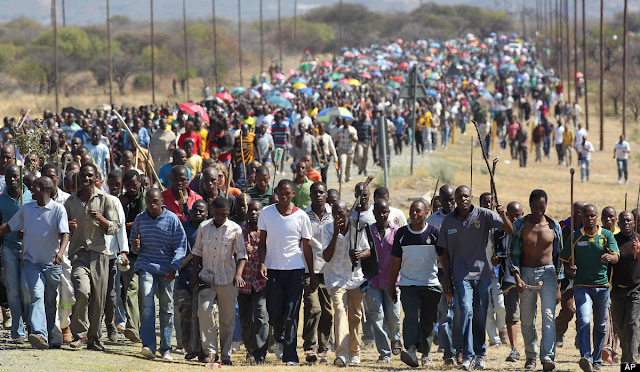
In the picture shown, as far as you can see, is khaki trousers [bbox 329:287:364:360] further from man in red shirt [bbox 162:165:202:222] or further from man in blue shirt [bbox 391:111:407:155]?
man in blue shirt [bbox 391:111:407:155]

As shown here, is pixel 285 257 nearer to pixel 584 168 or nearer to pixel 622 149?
pixel 622 149

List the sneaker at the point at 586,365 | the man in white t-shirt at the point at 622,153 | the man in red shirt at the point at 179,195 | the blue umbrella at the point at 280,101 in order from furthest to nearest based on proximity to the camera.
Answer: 1. the blue umbrella at the point at 280,101
2. the man in white t-shirt at the point at 622,153
3. the man in red shirt at the point at 179,195
4. the sneaker at the point at 586,365

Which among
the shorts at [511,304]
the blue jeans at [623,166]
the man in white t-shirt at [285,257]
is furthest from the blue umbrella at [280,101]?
the man in white t-shirt at [285,257]

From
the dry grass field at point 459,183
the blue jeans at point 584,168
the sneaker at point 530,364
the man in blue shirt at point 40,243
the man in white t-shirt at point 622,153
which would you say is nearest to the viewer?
the dry grass field at point 459,183

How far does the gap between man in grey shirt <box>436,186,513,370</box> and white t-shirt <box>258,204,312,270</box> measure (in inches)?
49.2

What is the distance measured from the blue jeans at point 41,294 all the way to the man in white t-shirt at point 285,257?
1867 millimetres

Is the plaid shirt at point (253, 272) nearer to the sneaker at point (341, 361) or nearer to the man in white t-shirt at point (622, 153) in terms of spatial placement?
the sneaker at point (341, 361)

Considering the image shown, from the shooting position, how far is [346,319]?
8.62 metres

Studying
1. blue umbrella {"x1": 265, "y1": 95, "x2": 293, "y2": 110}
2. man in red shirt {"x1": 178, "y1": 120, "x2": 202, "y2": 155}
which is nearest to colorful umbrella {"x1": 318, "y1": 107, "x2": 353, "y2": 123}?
blue umbrella {"x1": 265, "y1": 95, "x2": 293, "y2": 110}

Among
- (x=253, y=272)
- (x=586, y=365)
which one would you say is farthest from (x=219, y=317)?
(x=586, y=365)

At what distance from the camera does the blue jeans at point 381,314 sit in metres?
8.74

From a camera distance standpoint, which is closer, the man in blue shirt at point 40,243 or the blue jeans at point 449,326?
the man in blue shirt at point 40,243

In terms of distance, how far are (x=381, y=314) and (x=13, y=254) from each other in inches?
136

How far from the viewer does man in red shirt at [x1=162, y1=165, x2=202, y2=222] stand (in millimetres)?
9203
